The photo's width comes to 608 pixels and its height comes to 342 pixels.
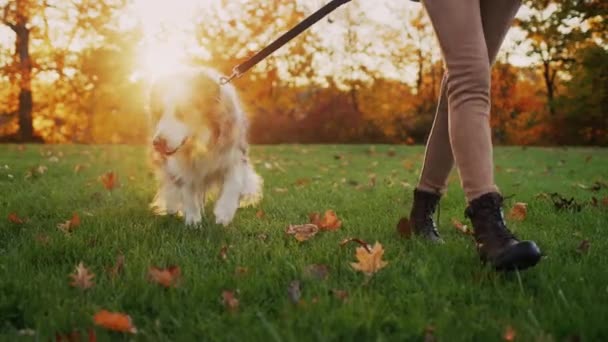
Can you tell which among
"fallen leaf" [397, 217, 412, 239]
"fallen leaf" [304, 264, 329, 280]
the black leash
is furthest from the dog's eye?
"fallen leaf" [304, 264, 329, 280]

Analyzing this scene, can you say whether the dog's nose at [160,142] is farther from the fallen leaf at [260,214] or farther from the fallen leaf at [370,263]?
the fallen leaf at [370,263]

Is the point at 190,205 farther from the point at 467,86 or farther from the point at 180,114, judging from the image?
the point at 467,86

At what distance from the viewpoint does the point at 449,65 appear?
8.33 feet

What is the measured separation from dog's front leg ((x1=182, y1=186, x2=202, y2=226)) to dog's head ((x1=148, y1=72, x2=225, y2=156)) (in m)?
0.38

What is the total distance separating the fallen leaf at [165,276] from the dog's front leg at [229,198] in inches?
60.1

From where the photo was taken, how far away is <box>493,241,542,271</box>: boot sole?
7.17 feet

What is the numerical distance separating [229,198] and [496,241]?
6.85ft

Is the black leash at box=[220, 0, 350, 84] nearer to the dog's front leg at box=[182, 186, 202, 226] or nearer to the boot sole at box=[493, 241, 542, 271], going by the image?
the dog's front leg at box=[182, 186, 202, 226]

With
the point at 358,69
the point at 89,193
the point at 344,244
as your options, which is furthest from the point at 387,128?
the point at 344,244

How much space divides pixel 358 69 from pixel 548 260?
97.8ft

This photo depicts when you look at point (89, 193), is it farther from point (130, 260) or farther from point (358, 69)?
point (358, 69)

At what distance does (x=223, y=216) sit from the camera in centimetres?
390

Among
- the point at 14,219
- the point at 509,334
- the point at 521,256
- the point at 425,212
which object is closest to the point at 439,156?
the point at 425,212

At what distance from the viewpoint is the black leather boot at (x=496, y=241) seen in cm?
220
